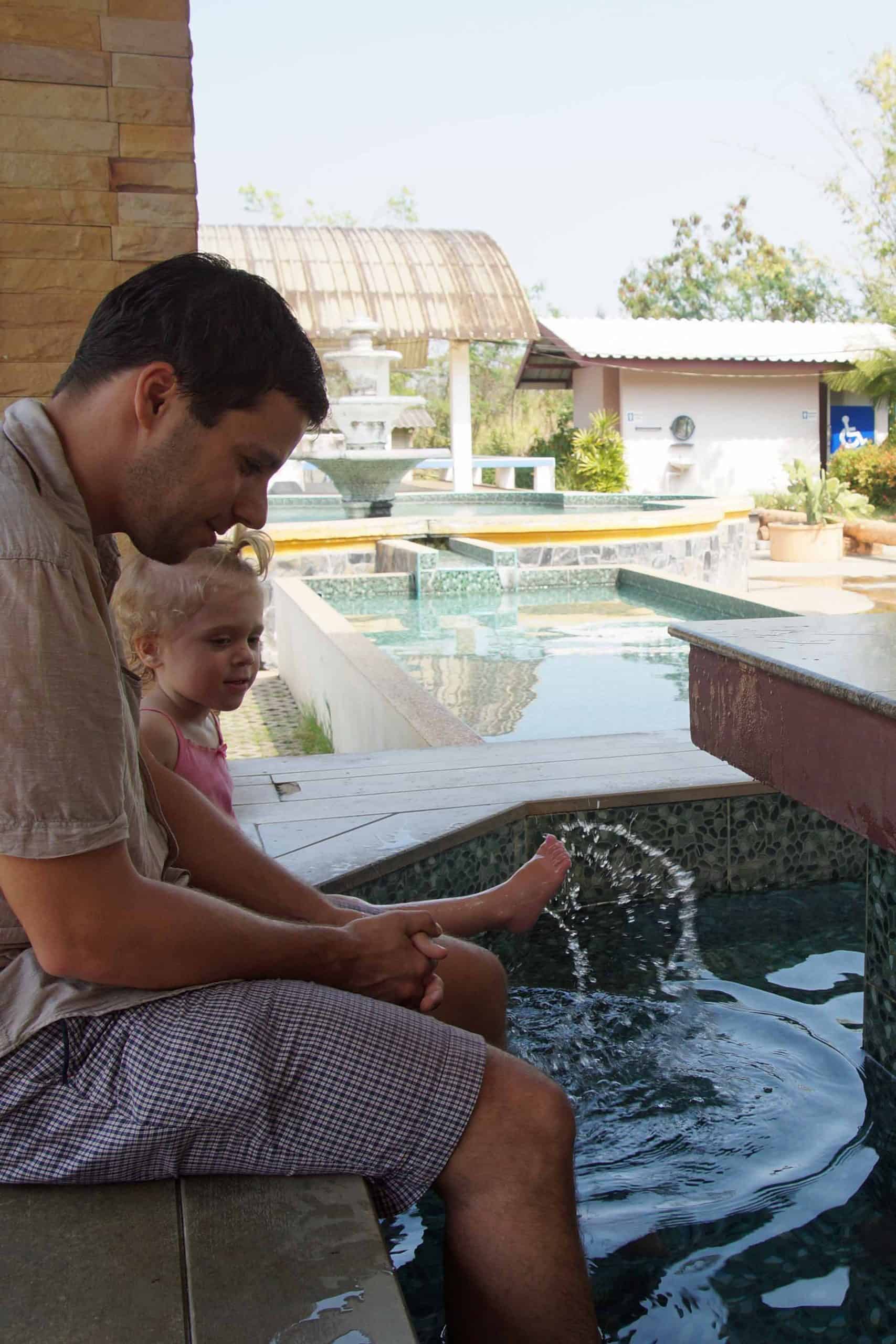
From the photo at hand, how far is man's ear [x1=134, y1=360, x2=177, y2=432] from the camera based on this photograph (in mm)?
1403

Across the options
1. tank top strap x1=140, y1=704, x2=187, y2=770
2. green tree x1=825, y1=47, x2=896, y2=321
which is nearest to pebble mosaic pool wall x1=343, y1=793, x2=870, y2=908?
tank top strap x1=140, y1=704, x2=187, y2=770

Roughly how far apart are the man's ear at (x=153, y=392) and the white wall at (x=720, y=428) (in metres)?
22.1

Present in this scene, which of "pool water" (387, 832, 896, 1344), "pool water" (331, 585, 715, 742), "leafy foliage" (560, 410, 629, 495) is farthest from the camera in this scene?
"leafy foliage" (560, 410, 629, 495)

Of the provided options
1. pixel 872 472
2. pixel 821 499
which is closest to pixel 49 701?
pixel 821 499

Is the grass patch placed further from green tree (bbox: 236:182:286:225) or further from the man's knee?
green tree (bbox: 236:182:286:225)

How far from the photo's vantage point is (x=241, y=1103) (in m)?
1.37

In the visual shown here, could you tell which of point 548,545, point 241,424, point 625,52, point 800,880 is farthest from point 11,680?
point 625,52

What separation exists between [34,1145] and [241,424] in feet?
2.78

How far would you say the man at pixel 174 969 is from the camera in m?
1.31

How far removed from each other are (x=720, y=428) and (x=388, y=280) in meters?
8.77

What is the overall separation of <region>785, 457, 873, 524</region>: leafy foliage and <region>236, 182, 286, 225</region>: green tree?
113 ft

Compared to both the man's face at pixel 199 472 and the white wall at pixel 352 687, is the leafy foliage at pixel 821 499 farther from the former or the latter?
the man's face at pixel 199 472

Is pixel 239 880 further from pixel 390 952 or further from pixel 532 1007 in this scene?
pixel 532 1007

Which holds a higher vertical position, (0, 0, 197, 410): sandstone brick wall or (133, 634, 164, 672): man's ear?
(0, 0, 197, 410): sandstone brick wall
